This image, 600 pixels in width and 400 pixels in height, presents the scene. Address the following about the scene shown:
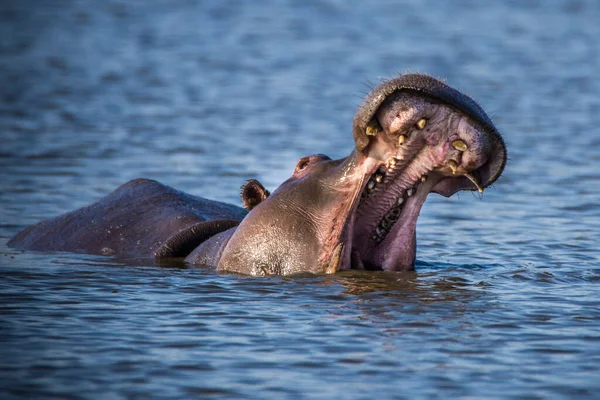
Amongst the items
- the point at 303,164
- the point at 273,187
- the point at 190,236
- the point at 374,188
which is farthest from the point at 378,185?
the point at 273,187

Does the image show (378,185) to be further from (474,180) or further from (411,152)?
(474,180)

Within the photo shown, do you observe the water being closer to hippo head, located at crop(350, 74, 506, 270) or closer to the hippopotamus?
the hippopotamus

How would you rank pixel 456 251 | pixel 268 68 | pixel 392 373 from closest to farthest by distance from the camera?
pixel 392 373
pixel 456 251
pixel 268 68

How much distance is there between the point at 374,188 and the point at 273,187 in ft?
15.9

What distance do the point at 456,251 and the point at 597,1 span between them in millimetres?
22337

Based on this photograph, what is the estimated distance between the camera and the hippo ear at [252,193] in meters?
8.48

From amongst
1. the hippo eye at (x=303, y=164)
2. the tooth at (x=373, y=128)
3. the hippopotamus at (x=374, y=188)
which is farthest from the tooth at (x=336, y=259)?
the tooth at (x=373, y=128)

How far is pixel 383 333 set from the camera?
22.6ft

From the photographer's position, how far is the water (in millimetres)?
6309

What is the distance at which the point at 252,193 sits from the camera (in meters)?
8.53

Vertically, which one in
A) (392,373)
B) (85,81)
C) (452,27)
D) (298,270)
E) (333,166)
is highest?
(452,27)

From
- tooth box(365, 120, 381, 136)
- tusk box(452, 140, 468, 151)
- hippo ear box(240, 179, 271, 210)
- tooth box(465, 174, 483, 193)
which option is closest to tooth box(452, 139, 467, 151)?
tusk box(452, 140, 468, 151)

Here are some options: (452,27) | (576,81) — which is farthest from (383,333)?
(452,27)

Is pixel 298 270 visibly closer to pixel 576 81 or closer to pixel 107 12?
pixel 576 81
